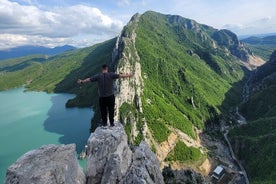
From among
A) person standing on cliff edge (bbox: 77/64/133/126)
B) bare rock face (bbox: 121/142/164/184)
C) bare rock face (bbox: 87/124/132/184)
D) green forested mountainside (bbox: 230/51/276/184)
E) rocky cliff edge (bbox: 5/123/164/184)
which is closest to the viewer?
rocky cliff edge (bbox: 5/123/164/184)

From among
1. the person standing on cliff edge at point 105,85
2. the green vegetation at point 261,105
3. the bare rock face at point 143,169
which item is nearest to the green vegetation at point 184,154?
the green vegetation at point 261,105

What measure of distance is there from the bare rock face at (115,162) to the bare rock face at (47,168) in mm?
1458

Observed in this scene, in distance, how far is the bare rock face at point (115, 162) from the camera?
2191cm

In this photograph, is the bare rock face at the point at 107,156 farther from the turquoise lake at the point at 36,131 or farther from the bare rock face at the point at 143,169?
the turquoise lake at the point at 36,131

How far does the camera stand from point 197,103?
19688 cm

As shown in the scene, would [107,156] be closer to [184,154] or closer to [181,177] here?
[181,177]

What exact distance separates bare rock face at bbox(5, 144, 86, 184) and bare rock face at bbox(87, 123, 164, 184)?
1458 millimetres

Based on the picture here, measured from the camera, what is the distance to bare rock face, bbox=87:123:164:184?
2191cm

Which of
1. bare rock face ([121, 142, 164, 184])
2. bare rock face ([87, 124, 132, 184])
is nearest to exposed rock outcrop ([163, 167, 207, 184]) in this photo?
bare rock face ([121, 142, 164, 184])

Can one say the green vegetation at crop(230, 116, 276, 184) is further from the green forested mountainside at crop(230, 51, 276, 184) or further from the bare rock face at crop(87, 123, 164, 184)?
the bare rock face at crop(87, 123, 164, 184)

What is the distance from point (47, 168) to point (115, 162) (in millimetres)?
5387

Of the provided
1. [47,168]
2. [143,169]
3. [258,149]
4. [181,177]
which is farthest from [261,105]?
[47,168]

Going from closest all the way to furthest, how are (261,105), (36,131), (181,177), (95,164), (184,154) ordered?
(95,164) → (181,177) → (184,154) → (36,131) → (261,105)

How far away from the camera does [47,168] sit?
18.2m
